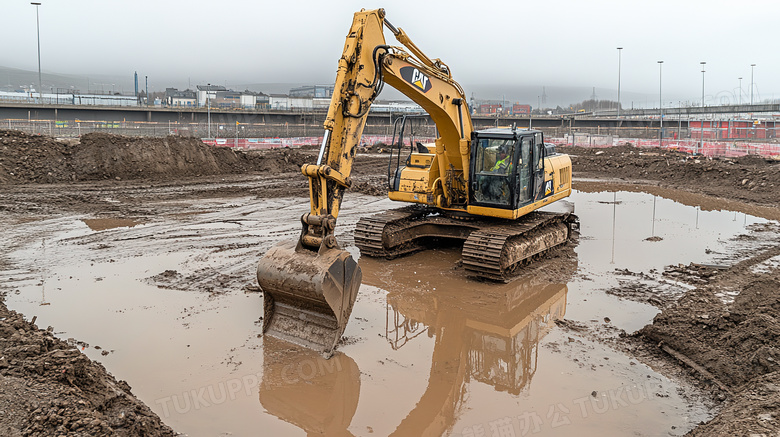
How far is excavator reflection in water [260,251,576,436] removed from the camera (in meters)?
6.18

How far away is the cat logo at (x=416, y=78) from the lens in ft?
31.1

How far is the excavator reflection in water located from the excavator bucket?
0.19m

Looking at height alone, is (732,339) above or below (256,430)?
above

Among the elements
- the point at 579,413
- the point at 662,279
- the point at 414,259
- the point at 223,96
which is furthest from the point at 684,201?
the point at 223,96

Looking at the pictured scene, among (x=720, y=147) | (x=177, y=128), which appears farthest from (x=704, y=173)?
(x=177, y=128)

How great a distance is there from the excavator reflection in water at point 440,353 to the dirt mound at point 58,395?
1.45 metres

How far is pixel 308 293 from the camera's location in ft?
23.2

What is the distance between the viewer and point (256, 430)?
5.81 m

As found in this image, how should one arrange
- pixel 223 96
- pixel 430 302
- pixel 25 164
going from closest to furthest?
pixel 430 302 → pixel 25 164 → pixel 223 96

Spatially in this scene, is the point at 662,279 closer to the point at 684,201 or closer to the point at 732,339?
the point at 732,339

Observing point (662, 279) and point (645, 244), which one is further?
point (645, 244)

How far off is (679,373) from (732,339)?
0.81 m

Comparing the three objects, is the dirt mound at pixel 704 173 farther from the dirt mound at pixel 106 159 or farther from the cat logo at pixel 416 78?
the dirt mound at pixel 106 159

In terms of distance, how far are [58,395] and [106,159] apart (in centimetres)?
2032
